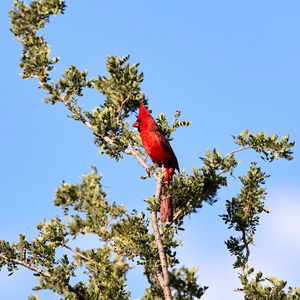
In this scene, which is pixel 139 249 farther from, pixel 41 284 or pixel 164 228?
pixel 41 284

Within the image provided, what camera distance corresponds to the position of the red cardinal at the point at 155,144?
12719mm

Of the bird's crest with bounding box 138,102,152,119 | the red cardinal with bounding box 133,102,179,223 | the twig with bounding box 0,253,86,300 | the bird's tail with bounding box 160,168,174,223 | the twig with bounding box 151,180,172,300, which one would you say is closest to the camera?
the twig with bounding box 151,180,172,300

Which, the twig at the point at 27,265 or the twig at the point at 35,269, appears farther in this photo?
the twig at the point at 27,265

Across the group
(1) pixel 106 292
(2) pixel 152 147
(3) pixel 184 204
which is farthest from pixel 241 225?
(1) pixel 106 292

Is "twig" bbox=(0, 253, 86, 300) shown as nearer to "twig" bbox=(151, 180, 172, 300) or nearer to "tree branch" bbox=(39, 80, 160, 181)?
"twig" bbox=(151, 180, 172, 300)

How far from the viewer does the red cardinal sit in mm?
12719

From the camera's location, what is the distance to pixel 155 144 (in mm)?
12711

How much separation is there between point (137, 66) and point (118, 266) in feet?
12.8

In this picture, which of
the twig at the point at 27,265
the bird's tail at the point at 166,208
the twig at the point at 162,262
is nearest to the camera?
the twig at the point at 162,262

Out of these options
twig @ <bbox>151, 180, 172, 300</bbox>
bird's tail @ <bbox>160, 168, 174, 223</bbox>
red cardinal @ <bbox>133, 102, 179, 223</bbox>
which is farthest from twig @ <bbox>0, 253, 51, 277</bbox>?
red cardinal @ <bbox>133, 102, 179, 223</bbox>

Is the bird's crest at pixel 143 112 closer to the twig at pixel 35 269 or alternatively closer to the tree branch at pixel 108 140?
the tree branch at pixel 108 140

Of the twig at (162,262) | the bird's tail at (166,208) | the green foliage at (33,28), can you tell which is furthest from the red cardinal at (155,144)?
the green foliage at (33,28)

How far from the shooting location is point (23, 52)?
12898 mm

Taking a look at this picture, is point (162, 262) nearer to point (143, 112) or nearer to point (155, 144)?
point (155, 144)
